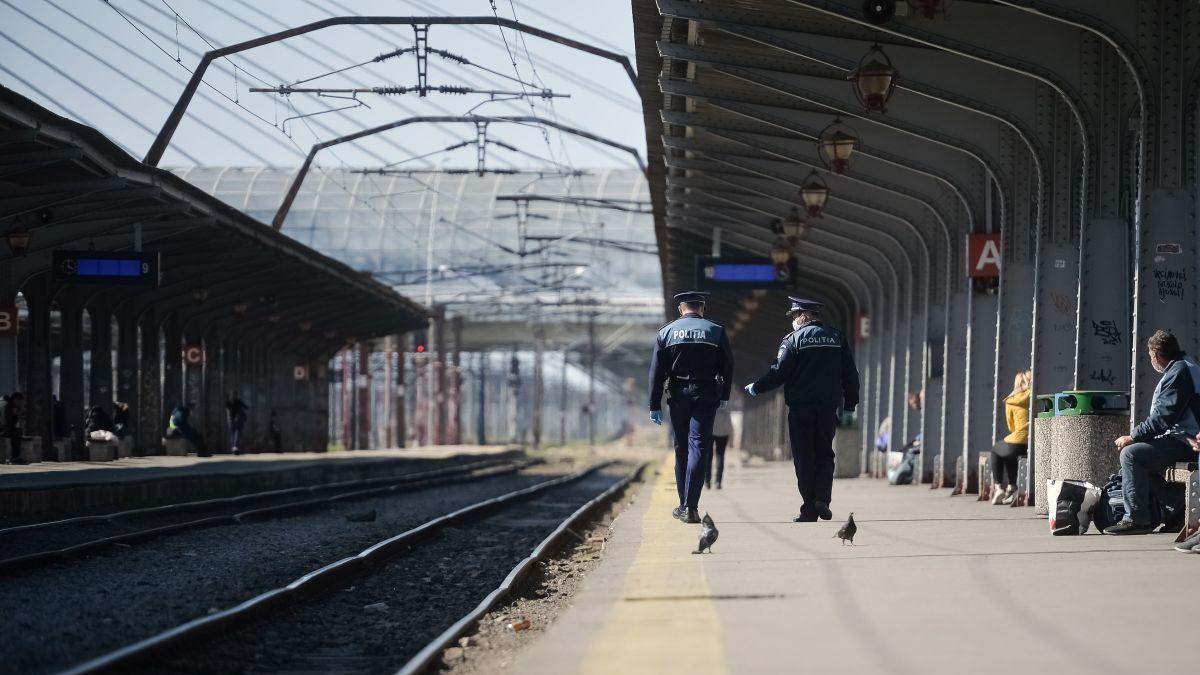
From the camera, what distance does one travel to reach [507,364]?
132 meters

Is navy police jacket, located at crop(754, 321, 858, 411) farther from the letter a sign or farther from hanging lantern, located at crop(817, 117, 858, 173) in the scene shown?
the letter a sign

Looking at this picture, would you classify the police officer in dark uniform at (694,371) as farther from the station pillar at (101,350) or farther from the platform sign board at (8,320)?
the station pillar at (101,350)

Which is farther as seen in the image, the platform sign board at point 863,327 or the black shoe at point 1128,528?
the platform sign board at point 863,327

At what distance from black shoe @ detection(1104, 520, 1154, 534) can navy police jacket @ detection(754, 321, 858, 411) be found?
2.24 metres

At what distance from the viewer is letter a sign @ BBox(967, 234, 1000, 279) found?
19.9m

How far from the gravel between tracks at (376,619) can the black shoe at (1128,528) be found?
14.9 feet

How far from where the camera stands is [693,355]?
14211 mm

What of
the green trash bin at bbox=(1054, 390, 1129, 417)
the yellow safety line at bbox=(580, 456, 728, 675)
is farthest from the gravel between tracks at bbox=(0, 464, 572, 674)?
the green trash bin at bbox=(1054, 390, 1129, 417)

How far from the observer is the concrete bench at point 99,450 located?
34.6m

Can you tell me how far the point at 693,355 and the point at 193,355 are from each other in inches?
1105

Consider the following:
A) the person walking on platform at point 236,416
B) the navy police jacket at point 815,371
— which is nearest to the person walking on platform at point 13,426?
the person walking on platform at point 236,416

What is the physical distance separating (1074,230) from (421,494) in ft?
59.6

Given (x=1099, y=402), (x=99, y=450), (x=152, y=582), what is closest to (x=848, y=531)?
(x=1099, y=402)

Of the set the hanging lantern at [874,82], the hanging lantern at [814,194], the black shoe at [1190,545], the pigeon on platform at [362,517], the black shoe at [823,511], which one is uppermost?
the hanging lantern at [874,82]
